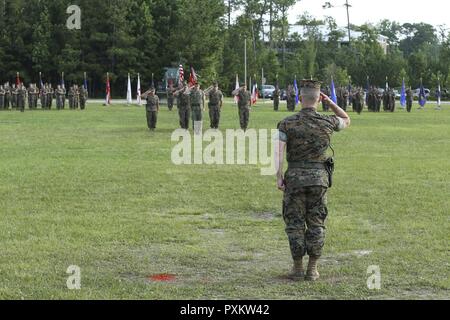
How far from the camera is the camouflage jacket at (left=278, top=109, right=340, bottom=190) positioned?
21.8ft

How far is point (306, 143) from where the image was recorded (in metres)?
6.66

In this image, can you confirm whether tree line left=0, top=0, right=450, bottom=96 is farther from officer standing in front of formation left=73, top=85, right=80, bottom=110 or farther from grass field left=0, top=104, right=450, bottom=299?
grass field left=0, top=104, right=450, bottom=299

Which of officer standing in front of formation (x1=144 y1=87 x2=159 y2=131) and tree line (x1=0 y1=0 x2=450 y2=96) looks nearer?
officer standing in front of formation (x1=144 y1=87 x2=159 y2=131)

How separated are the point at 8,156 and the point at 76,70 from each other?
52.6 metres

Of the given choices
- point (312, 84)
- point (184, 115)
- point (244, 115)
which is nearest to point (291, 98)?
point (244, 115)

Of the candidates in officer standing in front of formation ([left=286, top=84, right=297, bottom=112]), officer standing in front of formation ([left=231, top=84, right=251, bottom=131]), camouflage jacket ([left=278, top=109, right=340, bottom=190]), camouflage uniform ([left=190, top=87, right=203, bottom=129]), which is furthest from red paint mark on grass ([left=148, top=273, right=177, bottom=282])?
officer standing in front of formation ([left=286, top=84, right=297, bottom=112])

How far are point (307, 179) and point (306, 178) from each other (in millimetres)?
13

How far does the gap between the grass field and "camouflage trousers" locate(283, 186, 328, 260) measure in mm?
348

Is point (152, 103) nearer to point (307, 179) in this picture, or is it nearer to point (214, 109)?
point (214, 109)

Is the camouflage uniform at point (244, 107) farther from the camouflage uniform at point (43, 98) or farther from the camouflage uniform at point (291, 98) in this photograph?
the camouflage uniform at point (43, 98)

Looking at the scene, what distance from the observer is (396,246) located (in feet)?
26.3

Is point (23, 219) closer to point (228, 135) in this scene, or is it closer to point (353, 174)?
point (353, 174)

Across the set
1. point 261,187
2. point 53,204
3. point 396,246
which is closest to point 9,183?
point 53,204
